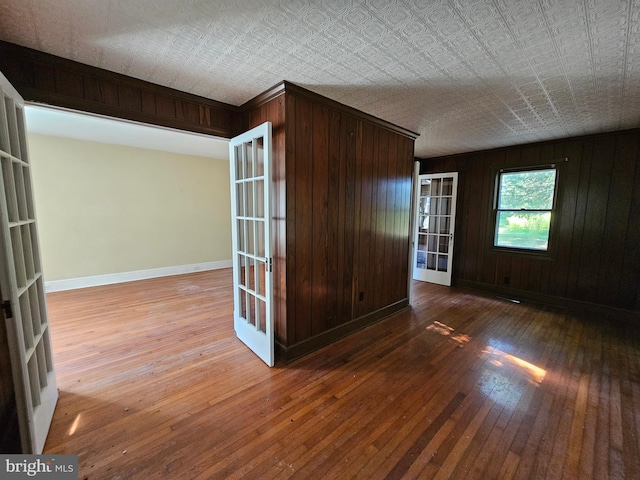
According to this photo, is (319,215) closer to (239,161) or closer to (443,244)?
(239,161)

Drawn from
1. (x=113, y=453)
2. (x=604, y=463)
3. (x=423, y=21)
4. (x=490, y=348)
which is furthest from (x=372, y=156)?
(x=113, y=453)

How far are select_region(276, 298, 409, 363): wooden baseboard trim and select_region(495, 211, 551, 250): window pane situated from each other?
2352mm

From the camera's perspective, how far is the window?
404 centimetres

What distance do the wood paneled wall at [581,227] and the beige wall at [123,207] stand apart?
5506 mm

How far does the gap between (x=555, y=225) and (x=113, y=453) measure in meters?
5.55

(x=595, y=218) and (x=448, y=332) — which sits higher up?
(x=595, y=218)

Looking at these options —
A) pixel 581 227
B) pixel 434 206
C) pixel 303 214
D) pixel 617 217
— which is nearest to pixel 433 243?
pixel 434 206

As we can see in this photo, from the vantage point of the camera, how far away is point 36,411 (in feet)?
4.85

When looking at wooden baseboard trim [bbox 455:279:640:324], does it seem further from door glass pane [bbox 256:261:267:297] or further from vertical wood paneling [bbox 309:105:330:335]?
door glass pane [bbox 256:261:267:297]

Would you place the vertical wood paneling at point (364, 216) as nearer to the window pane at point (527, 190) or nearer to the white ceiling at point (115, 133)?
the white ceiling at point (115, 133)

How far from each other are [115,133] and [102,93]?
2.47m

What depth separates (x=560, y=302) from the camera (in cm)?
396

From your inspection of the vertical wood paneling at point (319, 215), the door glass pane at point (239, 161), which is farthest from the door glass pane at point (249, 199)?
the vertical wood paneling at point (319, 215)

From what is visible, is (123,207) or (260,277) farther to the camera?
(123,207)
